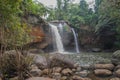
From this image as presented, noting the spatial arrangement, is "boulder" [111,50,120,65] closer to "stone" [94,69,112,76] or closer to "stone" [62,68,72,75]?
"stone" [94,69,112,76]

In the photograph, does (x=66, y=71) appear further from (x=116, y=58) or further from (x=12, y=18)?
(x=116, y=58)

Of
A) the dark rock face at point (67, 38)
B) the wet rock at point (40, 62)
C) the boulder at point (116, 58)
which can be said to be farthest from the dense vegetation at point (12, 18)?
the dark rock face at point (67, 38)

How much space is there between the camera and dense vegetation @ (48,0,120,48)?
1789 cm

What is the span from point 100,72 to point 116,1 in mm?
5900

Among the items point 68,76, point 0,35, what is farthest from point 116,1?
point 0,35

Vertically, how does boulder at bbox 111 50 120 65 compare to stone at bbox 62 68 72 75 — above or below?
below

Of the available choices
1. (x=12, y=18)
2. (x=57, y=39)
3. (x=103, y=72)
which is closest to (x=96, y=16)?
(x=57, y=39)

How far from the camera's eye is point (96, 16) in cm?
2770

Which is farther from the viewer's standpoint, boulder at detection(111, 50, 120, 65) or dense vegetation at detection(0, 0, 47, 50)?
boulder at detection(111, 50, 120, 65)

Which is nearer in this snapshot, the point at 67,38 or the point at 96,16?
the point at 67,38

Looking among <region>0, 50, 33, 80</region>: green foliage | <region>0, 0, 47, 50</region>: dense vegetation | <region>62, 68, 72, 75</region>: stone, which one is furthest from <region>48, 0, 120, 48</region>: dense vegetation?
<region>0, 50, 33, 80</region>: green foliage

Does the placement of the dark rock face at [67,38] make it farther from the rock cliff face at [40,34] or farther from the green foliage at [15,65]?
the green foliage at [15,65]

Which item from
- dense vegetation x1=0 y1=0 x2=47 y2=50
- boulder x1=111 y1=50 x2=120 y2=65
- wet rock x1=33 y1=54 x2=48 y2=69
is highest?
dense vegetation x1=0 y1=0 x2=47 y2=50

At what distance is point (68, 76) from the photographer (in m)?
9.94
